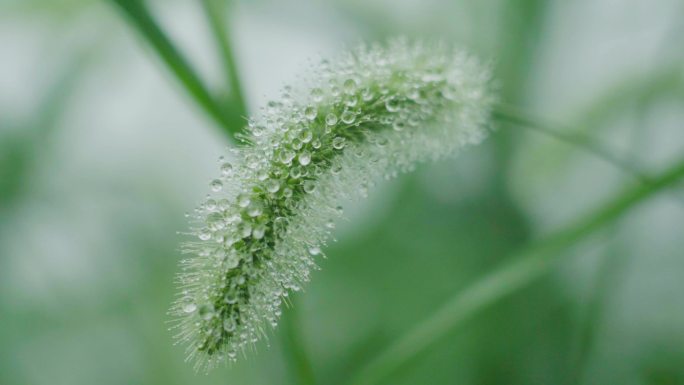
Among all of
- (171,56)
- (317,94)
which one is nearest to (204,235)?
(317,94)

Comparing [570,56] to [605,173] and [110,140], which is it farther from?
[110,140]

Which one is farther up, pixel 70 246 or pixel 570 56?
pixel 70 246

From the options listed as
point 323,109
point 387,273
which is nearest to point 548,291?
point 387,273

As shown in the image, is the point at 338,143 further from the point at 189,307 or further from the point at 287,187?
the point at 189,307

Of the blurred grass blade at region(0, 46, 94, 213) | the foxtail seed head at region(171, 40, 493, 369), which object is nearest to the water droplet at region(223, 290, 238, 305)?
the foxtail seed head at region(171, 40, 493, 369)

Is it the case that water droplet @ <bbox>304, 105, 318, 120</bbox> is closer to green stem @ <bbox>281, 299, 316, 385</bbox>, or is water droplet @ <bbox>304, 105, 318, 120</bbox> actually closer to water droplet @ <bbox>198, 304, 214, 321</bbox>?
water droplet @ <bbox>198, 304, 214, 321</bbox>

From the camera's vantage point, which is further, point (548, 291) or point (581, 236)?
point (548, 291)
